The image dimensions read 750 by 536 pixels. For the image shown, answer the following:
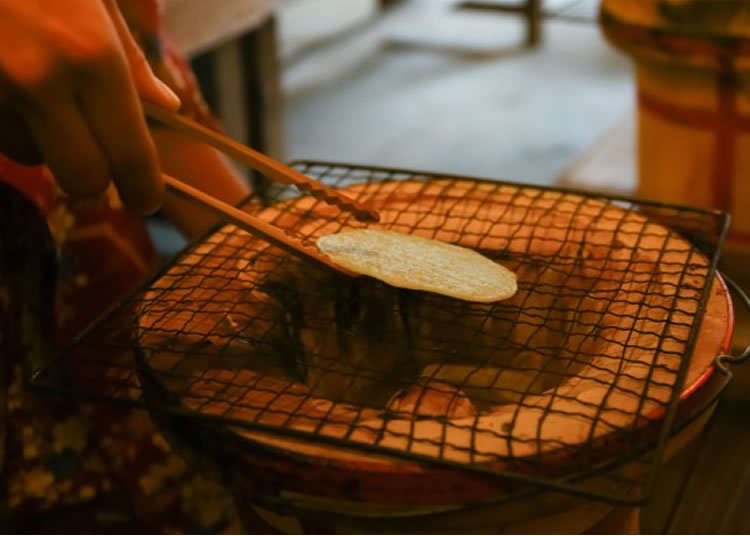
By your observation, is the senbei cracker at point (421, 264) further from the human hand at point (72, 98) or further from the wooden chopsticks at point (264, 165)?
the human hand at point (72, 98)

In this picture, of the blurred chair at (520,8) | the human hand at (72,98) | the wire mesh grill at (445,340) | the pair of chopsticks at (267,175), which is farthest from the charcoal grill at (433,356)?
the blurred chair at (520,8)

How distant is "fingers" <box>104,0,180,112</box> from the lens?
962 millimetres

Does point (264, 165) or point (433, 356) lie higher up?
point (264, 165)

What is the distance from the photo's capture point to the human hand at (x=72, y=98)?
2.52 feet

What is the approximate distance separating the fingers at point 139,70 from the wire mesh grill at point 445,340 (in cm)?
24

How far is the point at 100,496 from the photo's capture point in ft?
5.08

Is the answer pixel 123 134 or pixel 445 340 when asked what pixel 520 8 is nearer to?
pixel 445 340

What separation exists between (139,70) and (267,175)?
193 mm

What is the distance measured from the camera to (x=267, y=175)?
1.09m

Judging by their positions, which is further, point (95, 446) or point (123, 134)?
point (95, 446)

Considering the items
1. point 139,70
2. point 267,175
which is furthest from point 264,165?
point 139,70

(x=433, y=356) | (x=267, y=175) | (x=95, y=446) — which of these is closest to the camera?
(x=267, y=175)

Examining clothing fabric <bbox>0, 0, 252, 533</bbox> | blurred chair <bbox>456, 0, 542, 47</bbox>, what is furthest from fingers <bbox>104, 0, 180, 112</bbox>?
blurred chair <bbox>456, 0, 542, 47</bbox>

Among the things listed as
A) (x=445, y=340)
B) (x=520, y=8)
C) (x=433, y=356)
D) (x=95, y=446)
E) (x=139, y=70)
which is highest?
(x=139, y=70)
